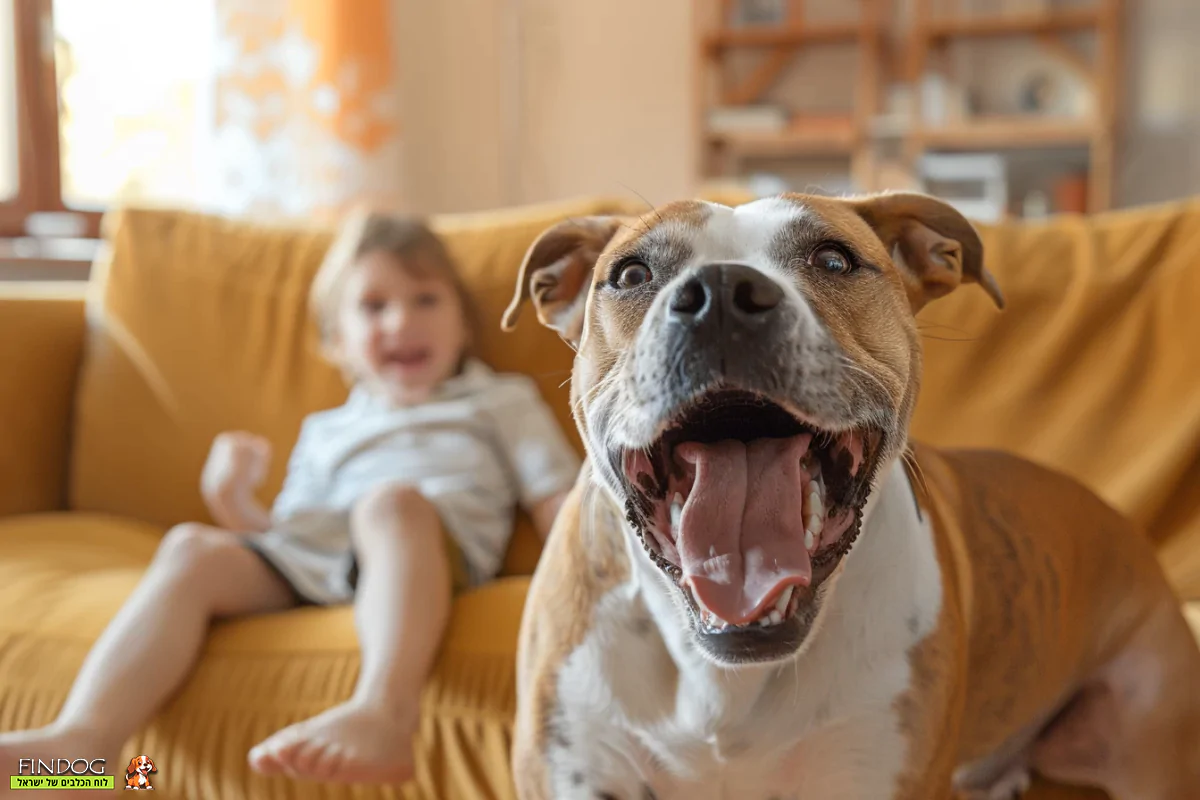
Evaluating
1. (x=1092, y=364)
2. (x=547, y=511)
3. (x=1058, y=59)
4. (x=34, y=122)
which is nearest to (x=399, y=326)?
(x=547, y=511)

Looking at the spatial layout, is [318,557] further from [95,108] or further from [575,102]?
[575,102]

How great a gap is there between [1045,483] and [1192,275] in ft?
2.15

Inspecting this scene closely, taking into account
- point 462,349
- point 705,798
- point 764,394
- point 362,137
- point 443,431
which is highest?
point 362,137

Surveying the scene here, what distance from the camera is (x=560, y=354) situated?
2.06m

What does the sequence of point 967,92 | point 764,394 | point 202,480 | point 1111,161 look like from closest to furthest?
point 764,394 → point 202,480 → point 1111,161 → point 967,92

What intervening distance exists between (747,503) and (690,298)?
0.64ft

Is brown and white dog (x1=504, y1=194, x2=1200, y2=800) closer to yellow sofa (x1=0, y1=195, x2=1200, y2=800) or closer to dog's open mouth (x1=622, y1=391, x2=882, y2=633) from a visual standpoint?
dog's open mouth (x1=622, y1=391, x2=882, y2=633)

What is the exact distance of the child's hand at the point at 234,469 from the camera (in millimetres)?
1831

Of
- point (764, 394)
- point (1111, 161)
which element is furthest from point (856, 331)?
point (1111, 161)

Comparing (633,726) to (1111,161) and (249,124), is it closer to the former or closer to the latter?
(249,124)

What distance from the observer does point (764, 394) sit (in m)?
0.89

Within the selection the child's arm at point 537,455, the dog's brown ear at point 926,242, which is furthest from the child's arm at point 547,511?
the dog's brown ear at point 926,242

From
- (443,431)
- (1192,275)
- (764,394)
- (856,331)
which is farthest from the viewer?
(443,431)

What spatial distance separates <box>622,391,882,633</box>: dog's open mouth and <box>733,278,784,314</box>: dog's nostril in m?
0.08
